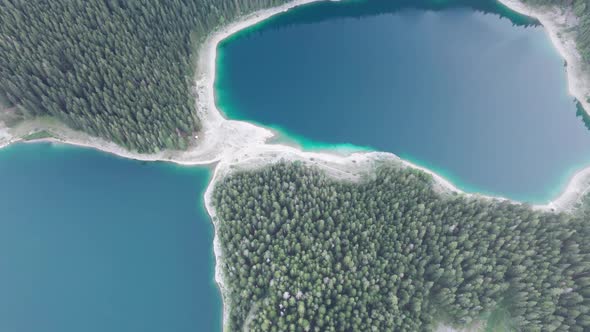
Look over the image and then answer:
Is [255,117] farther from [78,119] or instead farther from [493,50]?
[493,50]

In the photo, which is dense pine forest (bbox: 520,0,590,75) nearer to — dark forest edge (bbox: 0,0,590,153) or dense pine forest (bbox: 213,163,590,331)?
dense pine forest (bbox: 213,163,590,331)

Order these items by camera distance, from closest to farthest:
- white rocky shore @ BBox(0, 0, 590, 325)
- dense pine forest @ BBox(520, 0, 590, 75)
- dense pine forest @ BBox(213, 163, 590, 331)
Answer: dense pine forest @ BBox(213, 163, 590, 331), white rocky shore @ BBox(0, 0, 590, 325), dense pine forest @ BBox(520, 0, 590, 75)

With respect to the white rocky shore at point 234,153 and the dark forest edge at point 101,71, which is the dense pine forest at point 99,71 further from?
the white rocky shore at point 234,153

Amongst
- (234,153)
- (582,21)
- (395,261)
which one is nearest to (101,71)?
(234,153)

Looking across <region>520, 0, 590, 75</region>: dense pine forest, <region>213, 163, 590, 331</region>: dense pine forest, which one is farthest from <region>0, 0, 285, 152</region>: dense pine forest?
<region>520, 0, 590, 75</region>: dense pine forest

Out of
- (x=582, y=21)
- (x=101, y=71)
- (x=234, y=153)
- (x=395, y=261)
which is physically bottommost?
(x=395, y=261)

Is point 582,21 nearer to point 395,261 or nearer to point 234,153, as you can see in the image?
point 395,261
